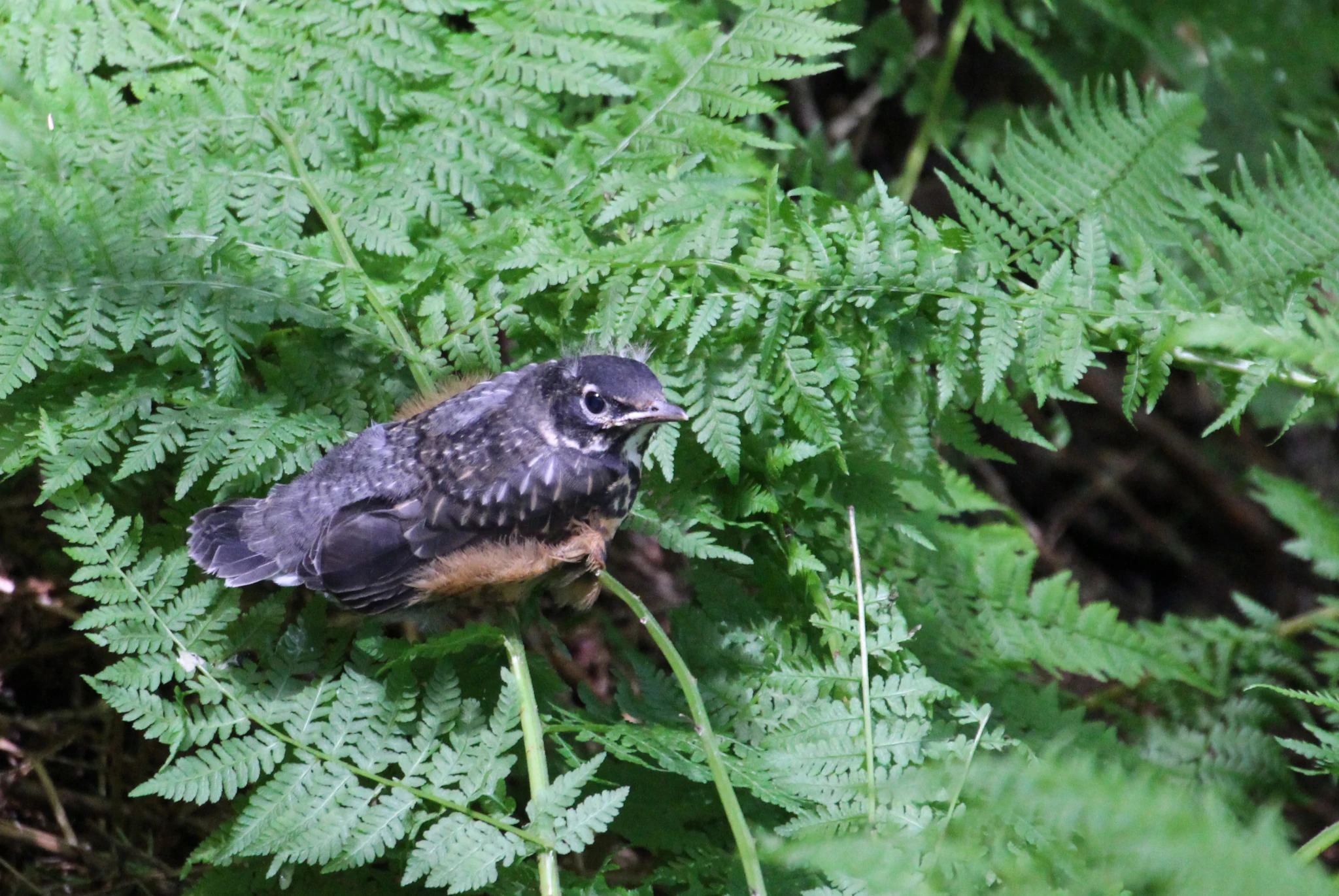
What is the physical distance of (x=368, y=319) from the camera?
2271mm

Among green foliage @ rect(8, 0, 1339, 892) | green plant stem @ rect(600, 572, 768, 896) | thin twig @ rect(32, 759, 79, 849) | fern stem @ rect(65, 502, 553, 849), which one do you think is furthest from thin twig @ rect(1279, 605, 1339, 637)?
thin twig @ rect(32, 759, 79, 849)

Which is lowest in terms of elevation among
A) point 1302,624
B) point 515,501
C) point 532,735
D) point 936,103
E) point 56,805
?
point 56,805

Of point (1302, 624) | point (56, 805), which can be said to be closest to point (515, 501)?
point (56, 805)

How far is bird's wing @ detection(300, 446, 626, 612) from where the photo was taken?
211cm

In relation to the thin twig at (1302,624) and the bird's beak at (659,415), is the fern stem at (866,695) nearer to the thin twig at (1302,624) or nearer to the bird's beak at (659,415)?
the bird's beak at (659,415)

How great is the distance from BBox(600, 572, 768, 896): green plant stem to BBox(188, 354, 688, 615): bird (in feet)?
0.69

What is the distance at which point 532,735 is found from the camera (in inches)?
76.9

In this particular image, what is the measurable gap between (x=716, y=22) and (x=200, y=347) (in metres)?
1.34

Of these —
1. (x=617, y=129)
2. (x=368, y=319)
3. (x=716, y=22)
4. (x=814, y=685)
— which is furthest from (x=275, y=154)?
(x=814, y=685)

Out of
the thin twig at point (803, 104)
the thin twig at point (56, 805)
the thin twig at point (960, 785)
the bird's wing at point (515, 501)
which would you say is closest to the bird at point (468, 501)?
the bird's wing at point (515, 501)

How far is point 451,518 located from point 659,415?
459 mm

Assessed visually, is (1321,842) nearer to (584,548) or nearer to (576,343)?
(584,548)

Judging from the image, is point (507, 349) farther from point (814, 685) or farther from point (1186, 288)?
point (1186, 288)

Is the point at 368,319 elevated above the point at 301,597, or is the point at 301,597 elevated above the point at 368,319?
the point at 368,319
